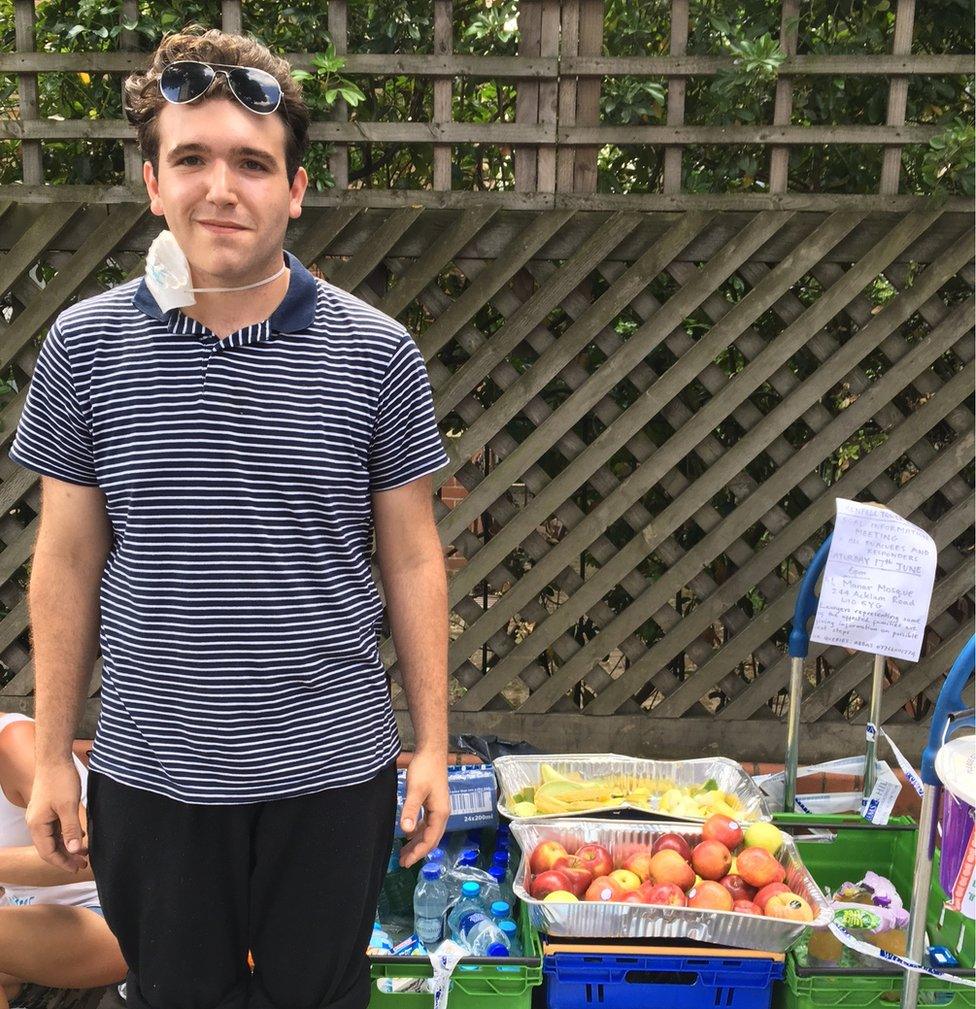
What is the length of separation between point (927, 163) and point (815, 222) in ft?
1.15

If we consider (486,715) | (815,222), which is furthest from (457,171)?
(486,715)

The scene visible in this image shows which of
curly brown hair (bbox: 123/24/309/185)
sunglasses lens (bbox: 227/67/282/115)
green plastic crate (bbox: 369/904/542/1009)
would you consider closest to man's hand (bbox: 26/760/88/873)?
green plastic crate (bbox: 369/904/542/1009)

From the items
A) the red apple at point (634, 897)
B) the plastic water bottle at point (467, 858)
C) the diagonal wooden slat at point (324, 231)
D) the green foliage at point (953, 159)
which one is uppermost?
the green foliage at point (953, 159)

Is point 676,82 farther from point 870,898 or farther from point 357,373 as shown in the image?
point 870,898

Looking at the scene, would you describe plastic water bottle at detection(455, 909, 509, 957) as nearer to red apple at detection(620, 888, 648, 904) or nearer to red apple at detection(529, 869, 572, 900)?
red apple at detection(529, 869, 572, 900)

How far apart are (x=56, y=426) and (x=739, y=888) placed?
5.99 feet

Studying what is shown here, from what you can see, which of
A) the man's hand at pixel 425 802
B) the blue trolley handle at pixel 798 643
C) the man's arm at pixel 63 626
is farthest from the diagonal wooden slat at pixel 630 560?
the man's arm at pixel 63 626

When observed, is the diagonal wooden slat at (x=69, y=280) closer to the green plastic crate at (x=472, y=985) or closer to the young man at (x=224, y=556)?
the young man at (x=224, y=556)

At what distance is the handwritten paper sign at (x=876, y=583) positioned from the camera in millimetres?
2502

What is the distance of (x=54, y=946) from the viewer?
2320 millimetres

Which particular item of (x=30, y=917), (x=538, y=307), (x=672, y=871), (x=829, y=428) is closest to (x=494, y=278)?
(x=538, y=307)

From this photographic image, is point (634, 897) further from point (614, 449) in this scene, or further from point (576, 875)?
point (614, 449)

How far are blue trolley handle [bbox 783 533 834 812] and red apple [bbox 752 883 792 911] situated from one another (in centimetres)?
50

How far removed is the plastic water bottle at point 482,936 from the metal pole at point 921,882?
33.7 inches
